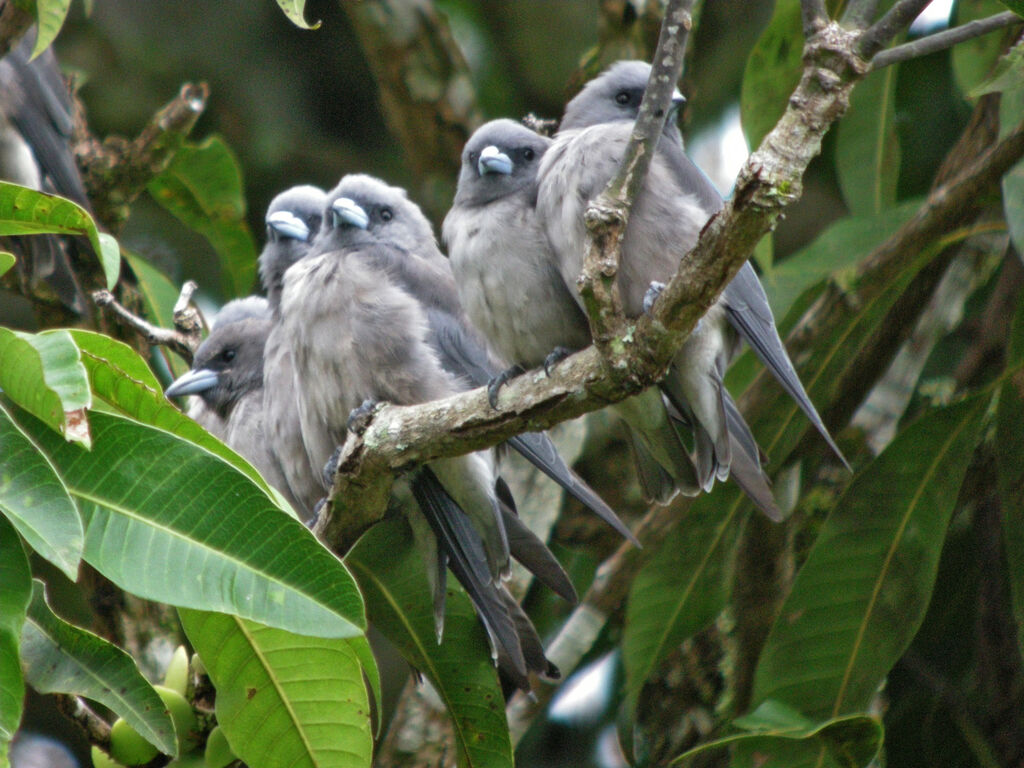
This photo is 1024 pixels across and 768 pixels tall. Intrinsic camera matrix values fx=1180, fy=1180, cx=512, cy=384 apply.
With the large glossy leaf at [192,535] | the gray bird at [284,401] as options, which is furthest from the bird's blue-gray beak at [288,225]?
the large glossy leaf at [192,535]

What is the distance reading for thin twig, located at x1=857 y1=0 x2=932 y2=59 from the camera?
2.00 metres

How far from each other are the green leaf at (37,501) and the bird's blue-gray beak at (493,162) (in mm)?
1937

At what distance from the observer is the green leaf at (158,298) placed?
4707 mm

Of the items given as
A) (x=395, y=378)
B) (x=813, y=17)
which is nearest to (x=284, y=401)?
(x=395, y=378)

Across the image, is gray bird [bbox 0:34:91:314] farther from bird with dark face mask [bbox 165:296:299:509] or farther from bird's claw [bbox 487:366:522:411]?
bird's claw [bbox 487:366:522:411]

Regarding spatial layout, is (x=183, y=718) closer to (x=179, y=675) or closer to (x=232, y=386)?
(x=179, y=675)

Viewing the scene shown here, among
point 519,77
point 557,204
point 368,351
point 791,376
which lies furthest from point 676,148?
point 519,77

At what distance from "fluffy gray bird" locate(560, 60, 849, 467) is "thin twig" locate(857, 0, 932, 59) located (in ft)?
2.04

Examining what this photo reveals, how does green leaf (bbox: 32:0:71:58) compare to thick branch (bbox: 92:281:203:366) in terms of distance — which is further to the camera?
thick branch (bbox: 92:281:203:366)

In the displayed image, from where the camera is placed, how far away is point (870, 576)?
379 cm

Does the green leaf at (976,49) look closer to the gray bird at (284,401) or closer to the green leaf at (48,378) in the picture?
the gray bird at (284,401)

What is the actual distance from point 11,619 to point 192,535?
34cm

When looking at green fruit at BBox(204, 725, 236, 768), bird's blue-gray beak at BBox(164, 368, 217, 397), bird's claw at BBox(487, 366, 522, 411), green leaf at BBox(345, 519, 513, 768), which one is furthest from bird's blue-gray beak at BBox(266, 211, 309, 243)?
green fruit at BBox(204, 725, 236, 768)

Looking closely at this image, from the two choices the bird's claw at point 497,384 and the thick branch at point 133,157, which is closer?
the bird's claw at point 497,384
